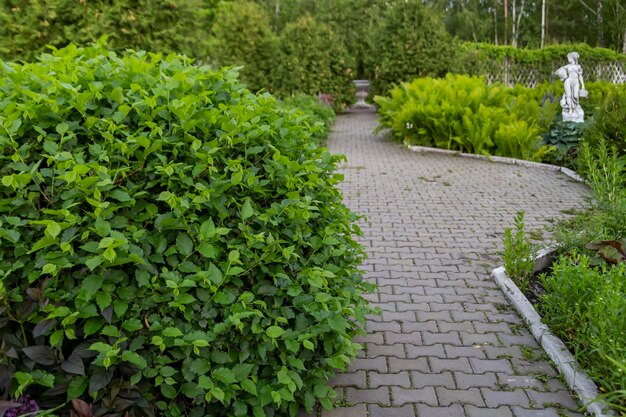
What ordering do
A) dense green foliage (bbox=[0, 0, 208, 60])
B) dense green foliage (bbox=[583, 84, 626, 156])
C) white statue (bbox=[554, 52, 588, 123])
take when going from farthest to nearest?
1. dense green foliage (bbox=[0, 0, 208, 60])
2. white statue (bbox=[554, 52, 588, 123])
3. dense green foliage (bbox=[583, 84, 626, 156])

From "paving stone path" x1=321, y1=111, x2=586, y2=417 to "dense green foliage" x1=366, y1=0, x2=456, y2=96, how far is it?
9.29m

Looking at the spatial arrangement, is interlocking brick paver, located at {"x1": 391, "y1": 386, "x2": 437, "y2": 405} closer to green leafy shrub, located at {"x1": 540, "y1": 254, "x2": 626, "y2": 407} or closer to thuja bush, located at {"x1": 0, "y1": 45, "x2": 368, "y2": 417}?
thuja bush, located at {"x1": 0, "y1": 45, "x2": 368, "y2": 417}

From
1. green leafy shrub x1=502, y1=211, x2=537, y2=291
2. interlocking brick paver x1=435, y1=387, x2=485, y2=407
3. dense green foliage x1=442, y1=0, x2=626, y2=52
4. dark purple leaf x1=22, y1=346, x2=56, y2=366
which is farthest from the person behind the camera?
dense green foliage x1=442, y1=0, x2=626, y2=52

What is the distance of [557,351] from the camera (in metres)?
3.56

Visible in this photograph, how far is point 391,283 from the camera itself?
5047 mm

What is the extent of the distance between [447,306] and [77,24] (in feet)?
33.8

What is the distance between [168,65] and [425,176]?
7.12 metres

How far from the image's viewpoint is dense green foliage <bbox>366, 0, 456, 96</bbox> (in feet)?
58.9

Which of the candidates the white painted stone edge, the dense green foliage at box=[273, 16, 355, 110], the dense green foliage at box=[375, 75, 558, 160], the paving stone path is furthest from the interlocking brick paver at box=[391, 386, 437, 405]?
the dense green foliage at box=[273, 16, 355, 110]

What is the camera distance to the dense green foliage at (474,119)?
35.5 ft

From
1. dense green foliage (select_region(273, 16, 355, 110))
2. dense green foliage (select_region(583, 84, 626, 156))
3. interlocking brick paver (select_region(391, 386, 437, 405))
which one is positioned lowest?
interlocking brick paver (select_region(391, 386, 437, 405))

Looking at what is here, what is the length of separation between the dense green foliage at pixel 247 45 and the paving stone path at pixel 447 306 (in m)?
12.9

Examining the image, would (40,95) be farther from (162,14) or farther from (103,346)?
(162,14)

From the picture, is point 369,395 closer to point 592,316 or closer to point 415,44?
point 592,316
